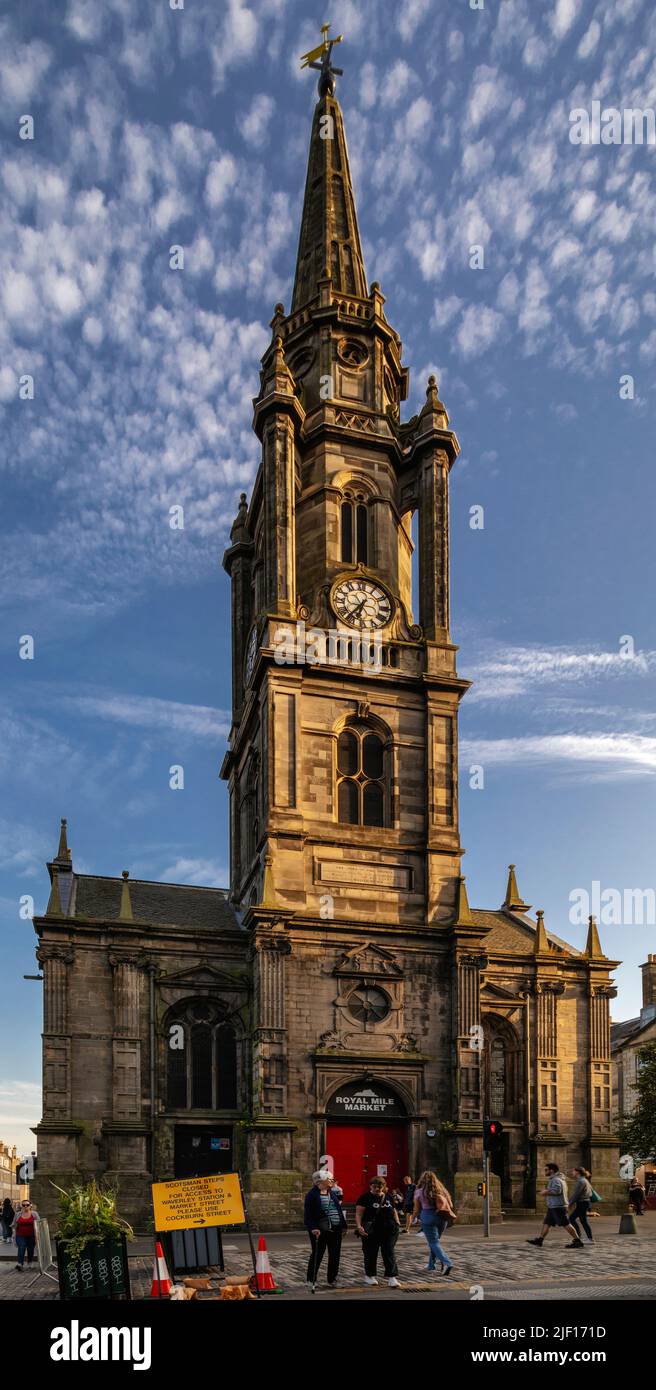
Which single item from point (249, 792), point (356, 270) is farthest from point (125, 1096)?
point (356, 270)

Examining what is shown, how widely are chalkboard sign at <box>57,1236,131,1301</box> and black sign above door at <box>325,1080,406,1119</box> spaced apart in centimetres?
2033

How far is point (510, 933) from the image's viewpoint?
149 ft

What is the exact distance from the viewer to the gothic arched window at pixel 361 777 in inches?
1544

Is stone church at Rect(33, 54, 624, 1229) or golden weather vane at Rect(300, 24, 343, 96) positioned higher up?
golden weather vane at Rect(300, 24, 343, 96)

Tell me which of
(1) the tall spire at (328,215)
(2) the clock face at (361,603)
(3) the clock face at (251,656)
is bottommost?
(3) the clock face at (251,656)

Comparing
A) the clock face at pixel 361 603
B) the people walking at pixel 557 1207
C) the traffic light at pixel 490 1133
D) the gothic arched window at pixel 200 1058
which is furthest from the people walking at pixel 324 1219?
the clock face at pixel 361 603

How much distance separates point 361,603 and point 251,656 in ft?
20.8

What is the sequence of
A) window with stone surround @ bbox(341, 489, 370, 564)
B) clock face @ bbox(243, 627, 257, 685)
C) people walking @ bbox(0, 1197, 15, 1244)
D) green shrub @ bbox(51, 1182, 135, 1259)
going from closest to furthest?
green shrub @ bbox(51, 1182, 135, 1259), people walking @ bbox(0, 1197, 15, 1244), window with stone surround @ bbox(341, 489, 370, 564), clock face @ bbox(243, 627, 257, 685)

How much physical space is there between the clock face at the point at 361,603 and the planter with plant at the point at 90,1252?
27.2 metres

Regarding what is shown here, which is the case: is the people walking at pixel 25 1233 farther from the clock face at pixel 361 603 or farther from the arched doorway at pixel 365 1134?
the clock face at pixel 361 603

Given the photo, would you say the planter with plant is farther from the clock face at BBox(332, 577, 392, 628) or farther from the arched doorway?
the clock face at BBox(332, 577, 392, 628)

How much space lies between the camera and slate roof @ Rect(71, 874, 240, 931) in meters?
39.3

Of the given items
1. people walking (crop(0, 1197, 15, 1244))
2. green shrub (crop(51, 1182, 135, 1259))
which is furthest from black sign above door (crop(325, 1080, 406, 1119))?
green shrub (crop(51, 1182, 135, 1259))
